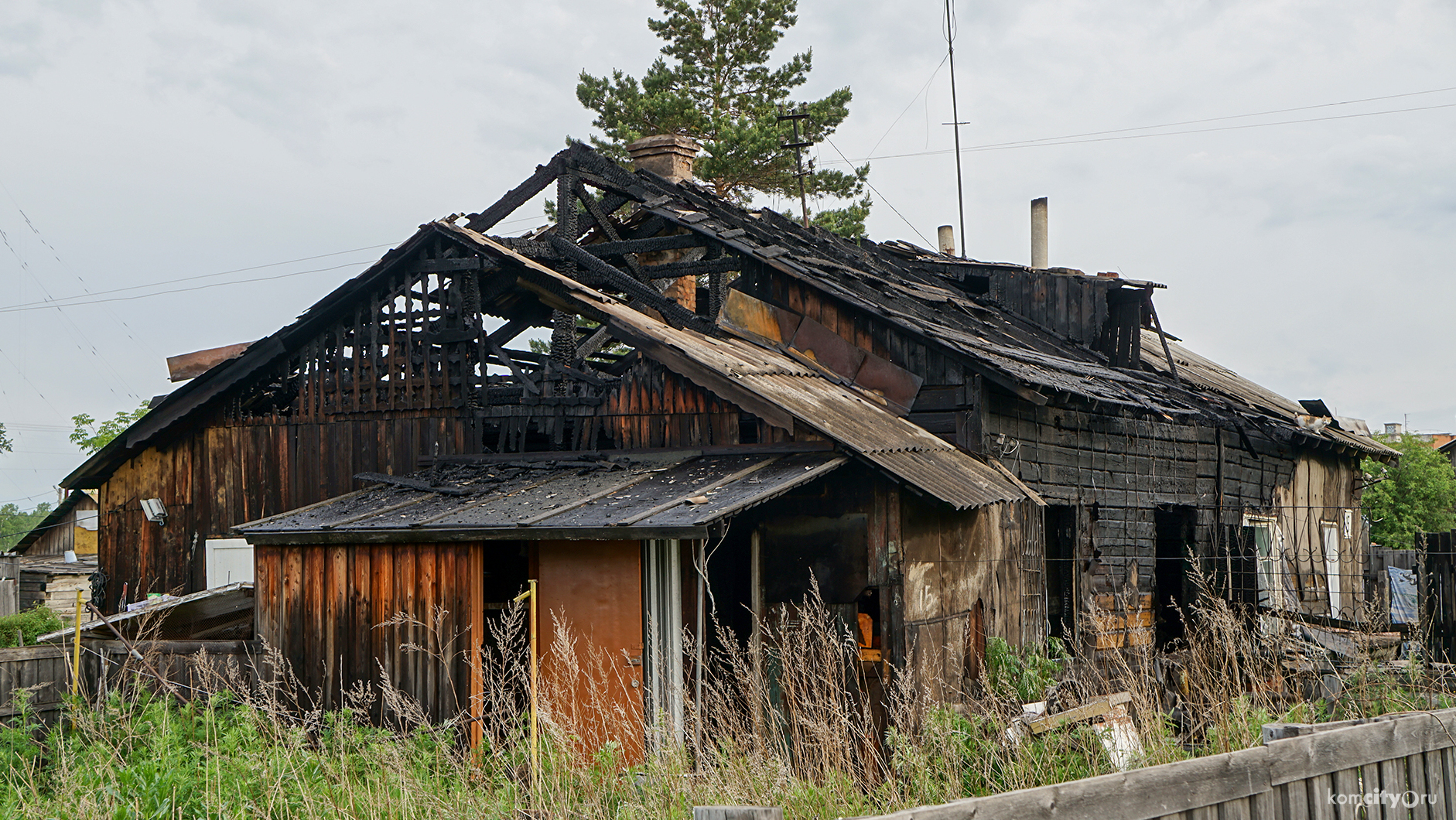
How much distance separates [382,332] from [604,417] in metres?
3.11

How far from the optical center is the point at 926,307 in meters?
14.1

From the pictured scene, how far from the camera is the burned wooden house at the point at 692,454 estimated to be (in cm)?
938

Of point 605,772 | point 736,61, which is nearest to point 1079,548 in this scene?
point 605,772

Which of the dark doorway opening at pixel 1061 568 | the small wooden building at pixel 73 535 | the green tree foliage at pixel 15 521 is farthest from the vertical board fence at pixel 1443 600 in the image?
the green tree foliage at pixel 15 521

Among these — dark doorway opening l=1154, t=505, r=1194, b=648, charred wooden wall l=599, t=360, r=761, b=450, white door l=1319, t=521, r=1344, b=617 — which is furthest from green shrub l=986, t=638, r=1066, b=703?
white door l=1319, t=521, r=1344, b=617

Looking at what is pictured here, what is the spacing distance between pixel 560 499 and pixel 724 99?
71.2 feet

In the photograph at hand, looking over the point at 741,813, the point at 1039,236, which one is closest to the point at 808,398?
the point at 741,813

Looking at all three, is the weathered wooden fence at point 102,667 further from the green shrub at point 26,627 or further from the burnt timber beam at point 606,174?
the green shrub at point 26,627

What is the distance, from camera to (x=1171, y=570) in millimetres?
15195

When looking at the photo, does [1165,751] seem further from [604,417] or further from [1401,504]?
[1401,504]

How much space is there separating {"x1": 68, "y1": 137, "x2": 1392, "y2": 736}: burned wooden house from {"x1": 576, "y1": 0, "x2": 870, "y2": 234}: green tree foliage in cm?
1105

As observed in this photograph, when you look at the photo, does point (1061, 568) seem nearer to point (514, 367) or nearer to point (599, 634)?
point (599, 634)

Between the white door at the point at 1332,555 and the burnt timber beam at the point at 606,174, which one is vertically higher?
the burnt timber beam at the point at 606,174

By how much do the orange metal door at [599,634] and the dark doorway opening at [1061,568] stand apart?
208 inches
